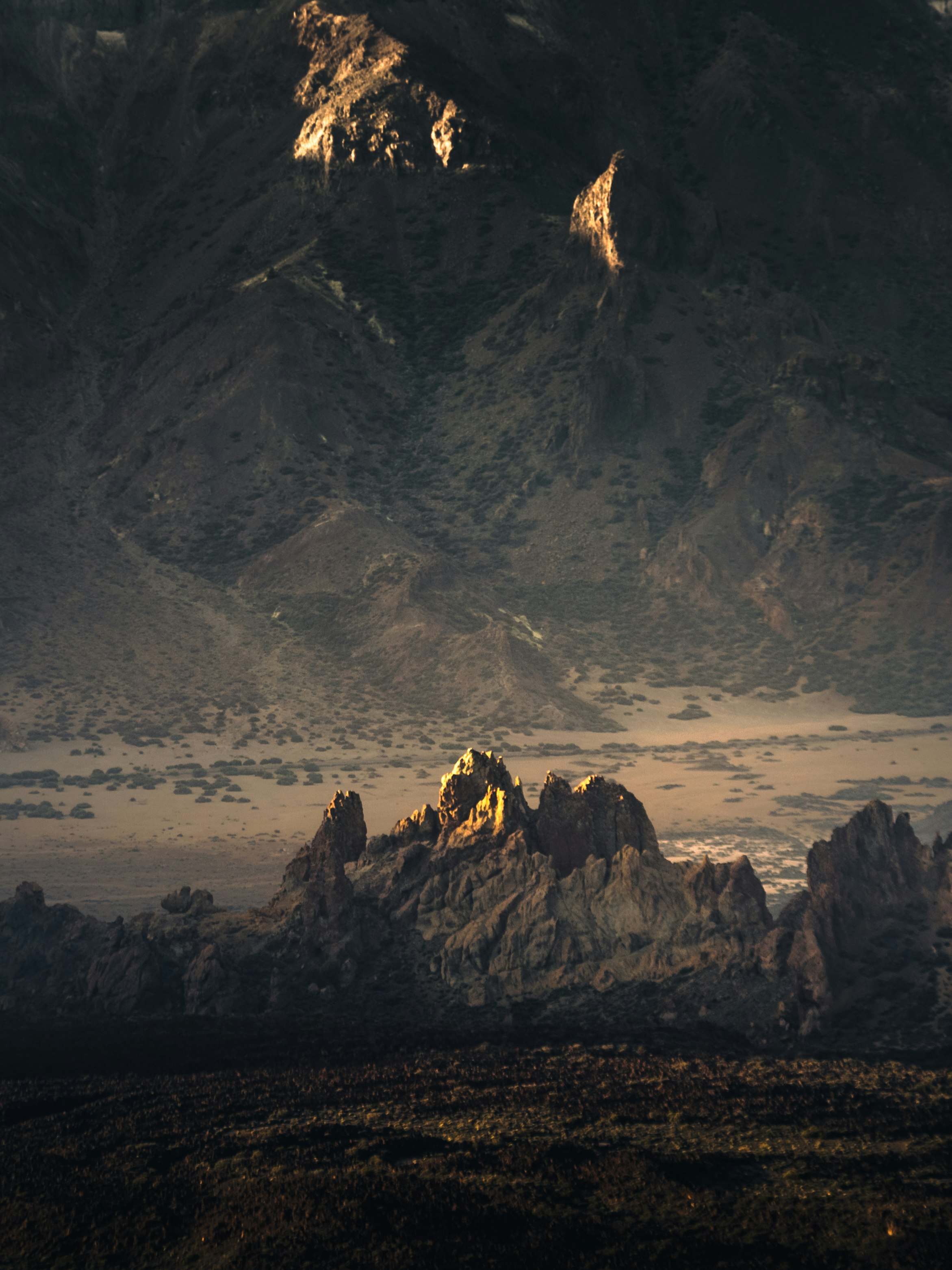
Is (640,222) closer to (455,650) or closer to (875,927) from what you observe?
(455,650)

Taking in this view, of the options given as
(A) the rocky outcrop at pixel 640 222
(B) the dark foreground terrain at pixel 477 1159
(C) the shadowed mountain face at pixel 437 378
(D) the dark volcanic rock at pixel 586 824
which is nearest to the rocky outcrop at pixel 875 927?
(B) the dark foreground terrain at pixel 477 1159

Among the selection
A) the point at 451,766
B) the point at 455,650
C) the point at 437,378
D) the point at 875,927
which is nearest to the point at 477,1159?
the point at 875,927

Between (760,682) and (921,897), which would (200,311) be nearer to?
(760,682)

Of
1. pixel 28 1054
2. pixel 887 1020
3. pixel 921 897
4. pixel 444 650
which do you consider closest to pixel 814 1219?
pixel 887 1020

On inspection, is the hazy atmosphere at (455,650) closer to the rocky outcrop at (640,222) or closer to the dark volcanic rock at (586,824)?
the dark volcanic rock at (586,824)

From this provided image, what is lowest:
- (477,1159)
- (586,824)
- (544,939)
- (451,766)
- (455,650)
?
(477,1159)
